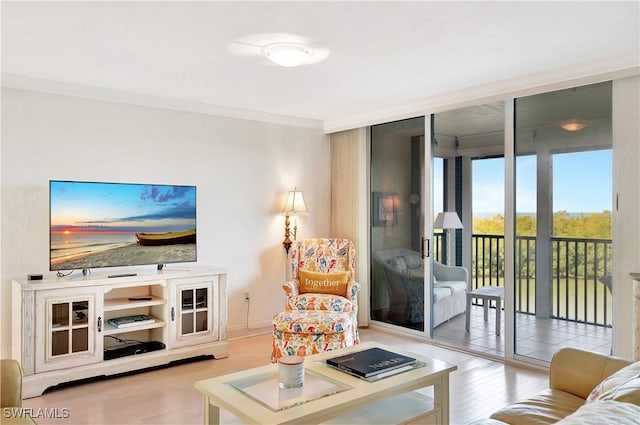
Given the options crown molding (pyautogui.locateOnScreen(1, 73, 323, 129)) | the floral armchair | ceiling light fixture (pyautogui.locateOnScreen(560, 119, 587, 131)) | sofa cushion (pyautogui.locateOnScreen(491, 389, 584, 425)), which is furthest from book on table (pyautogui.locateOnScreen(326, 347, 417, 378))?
crown molding (pyautogui.locateOnScreen(1, 73, 323, 129))

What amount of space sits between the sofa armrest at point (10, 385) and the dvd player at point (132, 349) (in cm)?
164

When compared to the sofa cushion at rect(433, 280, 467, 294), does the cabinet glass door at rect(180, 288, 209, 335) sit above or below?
below

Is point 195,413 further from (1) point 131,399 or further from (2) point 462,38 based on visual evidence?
(2) point 462,38

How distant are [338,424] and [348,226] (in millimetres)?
3326

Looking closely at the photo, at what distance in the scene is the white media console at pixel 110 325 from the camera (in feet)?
11.1

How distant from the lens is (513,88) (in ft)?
12.6

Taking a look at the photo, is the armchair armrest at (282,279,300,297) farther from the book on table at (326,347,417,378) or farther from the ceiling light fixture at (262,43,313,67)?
the ceiling light fixture at (262,43,313,67)

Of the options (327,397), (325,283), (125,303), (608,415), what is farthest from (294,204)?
(608,415)

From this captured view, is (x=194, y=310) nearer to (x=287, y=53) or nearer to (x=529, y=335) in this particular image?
(x=287, y=53)

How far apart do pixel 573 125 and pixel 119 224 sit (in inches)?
149

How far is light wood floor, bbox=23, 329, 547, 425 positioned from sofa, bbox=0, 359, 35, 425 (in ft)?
3.08

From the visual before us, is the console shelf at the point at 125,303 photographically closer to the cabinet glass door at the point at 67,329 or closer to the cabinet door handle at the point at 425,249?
the cabinet glass door at the point at 67,329

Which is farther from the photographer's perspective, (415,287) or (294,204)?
(294,204)

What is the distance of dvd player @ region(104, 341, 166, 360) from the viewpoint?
374cm
